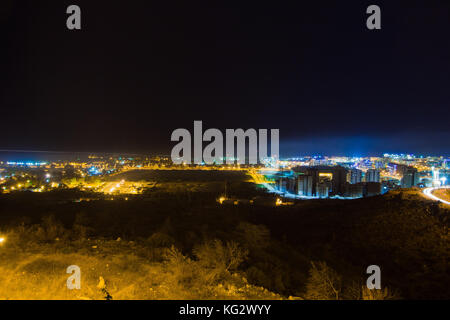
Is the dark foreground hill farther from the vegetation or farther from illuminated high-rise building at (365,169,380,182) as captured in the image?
illuminated high-rise building at (365,169,380,182)

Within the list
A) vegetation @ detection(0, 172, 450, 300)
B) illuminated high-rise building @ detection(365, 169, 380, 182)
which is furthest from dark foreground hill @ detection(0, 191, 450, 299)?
illuminated high-rise building @ detection(365, 169, 380, 182)

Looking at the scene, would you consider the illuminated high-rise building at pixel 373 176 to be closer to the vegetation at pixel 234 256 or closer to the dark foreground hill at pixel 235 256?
the vegetation at pixel 234 256

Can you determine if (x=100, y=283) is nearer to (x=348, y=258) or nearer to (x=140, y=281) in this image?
(x=140, y=281)

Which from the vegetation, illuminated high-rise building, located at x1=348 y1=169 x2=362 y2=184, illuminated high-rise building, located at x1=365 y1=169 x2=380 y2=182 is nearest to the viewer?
the vegetation

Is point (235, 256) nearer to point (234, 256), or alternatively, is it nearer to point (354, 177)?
point (234, 256)

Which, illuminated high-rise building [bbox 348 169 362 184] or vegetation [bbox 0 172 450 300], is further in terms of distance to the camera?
illuminated high-rise building [bbox 348 169 362 184]

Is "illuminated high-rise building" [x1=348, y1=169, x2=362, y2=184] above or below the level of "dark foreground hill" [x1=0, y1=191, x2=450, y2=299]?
below

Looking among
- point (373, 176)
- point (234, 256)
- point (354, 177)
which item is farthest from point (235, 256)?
point (373, 176)

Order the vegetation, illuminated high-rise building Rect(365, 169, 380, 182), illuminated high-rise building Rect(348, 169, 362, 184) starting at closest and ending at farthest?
the vegetation
illuminated high-rise building Rect(365, 169, 380, 182)
illuminated high-rise building Rect(348, 169, 362, 184)

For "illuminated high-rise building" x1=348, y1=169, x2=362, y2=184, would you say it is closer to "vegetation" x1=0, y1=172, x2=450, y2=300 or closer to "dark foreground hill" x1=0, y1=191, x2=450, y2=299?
"vegetation" x1=0, y1=172, x2=450, y2=300

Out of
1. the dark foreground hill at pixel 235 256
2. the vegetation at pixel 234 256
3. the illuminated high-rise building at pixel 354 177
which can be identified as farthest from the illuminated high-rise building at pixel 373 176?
the dark foreground hill at pixel 235 256
